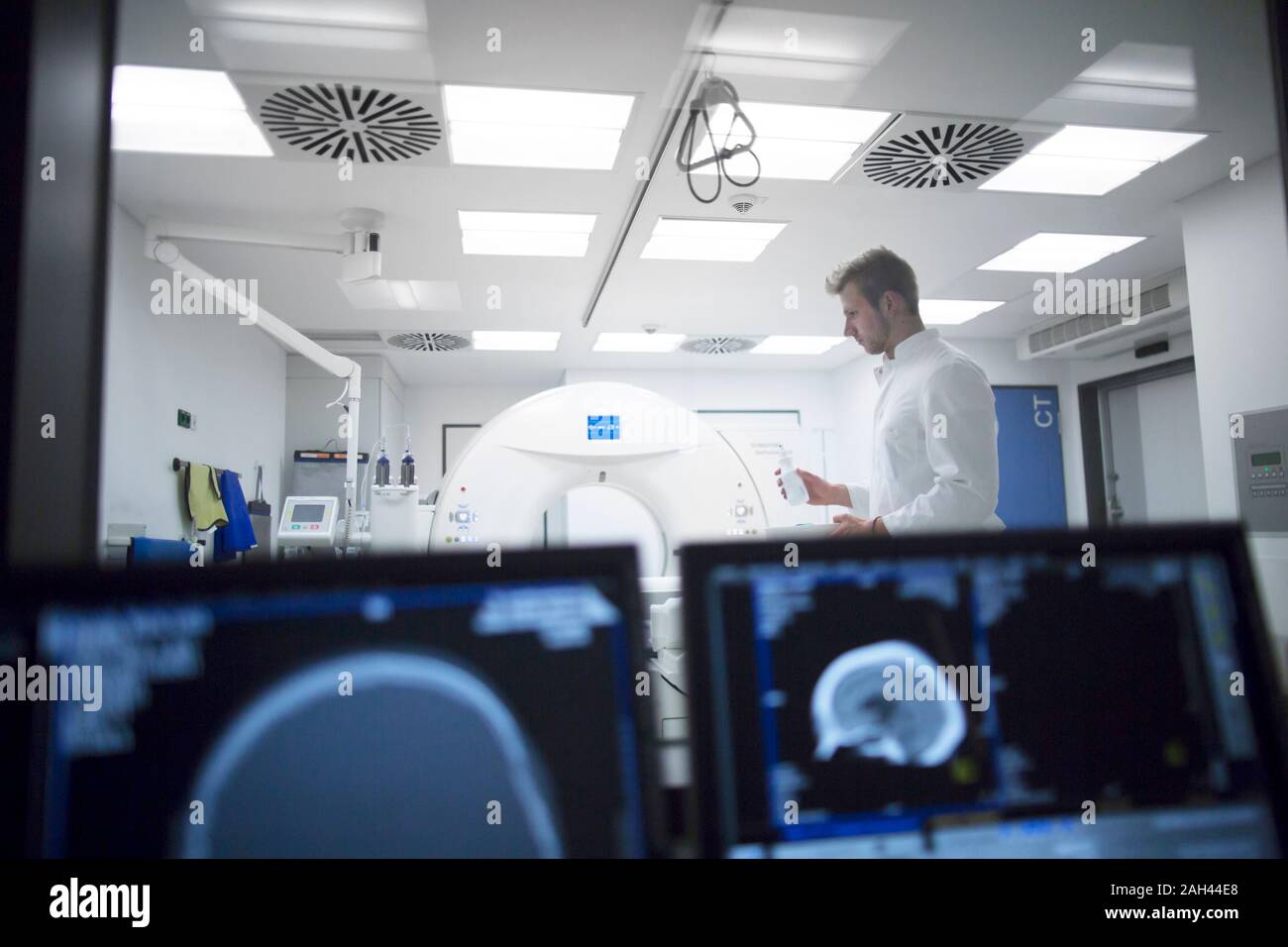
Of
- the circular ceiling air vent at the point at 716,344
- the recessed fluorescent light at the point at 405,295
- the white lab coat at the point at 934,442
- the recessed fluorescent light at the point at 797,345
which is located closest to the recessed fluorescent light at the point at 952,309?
the recessed fluorescent light at the point at 797,345

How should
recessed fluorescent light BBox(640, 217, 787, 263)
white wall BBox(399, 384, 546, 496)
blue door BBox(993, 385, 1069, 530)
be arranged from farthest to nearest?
white wall BBox(399, 384, 546, 496) → blue door BBox(993, 385, 1069, 530) → recessed fluorescent light BBox(640, 217, 787, 263)

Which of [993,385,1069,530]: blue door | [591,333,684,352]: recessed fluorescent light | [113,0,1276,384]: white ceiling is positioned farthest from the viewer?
[993,385,1069,530]: blue door

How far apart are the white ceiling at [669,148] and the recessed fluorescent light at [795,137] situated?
0.10 m

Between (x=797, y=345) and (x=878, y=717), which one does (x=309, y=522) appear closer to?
(x=878, y=717)

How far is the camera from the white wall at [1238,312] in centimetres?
311

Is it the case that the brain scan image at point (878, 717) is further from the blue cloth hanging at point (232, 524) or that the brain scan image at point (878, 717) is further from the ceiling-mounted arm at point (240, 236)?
the blue cloth hanging at point (232, 524)

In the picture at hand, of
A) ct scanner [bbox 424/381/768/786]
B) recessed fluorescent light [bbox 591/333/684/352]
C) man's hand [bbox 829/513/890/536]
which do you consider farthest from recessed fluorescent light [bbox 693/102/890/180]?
recessed fluorescent light [bbox 591/333/684/352]

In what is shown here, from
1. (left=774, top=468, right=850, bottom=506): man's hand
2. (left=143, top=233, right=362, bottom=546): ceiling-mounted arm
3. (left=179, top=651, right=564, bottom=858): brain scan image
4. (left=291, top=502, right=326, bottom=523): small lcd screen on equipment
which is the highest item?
(left=143, top=233, right=362, bottom=546): ceiling-mounted arm

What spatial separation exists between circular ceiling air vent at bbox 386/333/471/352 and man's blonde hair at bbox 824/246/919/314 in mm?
4119

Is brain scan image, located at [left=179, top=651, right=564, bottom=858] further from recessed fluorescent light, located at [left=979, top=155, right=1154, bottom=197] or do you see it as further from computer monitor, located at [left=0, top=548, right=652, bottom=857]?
recessed fluorescent light, located at [left=979, top=155, right=1154, bottom=197]

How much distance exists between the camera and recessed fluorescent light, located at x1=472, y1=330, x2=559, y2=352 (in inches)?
220

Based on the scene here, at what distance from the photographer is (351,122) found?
269cm
